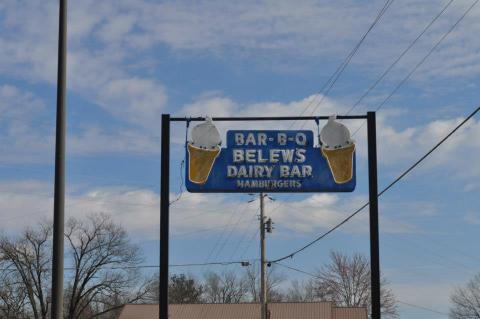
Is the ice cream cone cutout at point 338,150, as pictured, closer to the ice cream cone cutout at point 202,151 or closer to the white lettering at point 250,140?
the white lettering at point 250,140

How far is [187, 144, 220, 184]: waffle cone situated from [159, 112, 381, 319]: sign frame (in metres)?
0.43

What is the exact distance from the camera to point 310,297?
296 feet

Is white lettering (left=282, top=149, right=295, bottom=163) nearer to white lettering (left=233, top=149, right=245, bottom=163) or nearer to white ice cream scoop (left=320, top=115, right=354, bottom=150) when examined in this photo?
white ice cream scoop (left=320, top=115, right=354, bottom=150)

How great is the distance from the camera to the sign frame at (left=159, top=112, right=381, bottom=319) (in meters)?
14.6

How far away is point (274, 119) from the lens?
50.9ft

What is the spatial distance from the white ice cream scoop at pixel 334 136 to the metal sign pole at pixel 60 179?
5.16m

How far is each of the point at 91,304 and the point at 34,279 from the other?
5941 mm

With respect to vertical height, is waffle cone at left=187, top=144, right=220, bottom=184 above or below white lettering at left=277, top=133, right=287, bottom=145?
below

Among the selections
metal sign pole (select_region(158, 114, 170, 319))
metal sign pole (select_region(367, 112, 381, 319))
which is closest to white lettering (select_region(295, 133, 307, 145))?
metal sign pole (select_region(367, 112, 381, 319))

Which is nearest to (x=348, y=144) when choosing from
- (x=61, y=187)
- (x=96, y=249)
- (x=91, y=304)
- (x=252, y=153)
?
(x=252, y=153)

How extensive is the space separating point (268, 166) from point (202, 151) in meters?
1.26

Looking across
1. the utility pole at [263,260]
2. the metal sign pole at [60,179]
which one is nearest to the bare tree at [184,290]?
the utility pole at [263,260]

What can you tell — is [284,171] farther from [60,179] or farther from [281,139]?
[60,179]

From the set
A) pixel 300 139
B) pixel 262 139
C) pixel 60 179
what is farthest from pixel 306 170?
pixel 60 179
